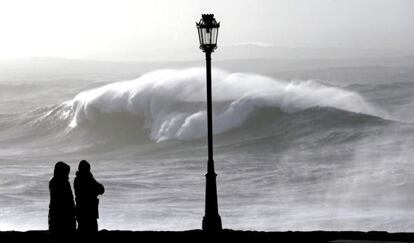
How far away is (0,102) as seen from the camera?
208 feet

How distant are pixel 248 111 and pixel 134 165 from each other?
10.6 meters

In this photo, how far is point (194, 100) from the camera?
136 ft

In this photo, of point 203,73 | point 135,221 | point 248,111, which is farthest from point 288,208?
point 203,73

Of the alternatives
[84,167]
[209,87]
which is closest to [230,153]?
[209,87]

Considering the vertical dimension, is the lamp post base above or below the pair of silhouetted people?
below

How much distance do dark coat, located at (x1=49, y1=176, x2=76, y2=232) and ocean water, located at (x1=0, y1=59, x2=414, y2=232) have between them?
7182 millimetres

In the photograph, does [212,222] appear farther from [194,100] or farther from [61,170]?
[194,100]

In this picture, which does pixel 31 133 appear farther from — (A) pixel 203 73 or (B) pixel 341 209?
(B) pixel 341 209

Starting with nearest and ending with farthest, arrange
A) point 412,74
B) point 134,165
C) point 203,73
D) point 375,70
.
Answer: point 134,165
point 203,73
point 412,74
point 375,70

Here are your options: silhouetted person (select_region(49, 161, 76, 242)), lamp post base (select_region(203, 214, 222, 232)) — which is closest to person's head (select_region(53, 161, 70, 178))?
silhouetted person (select_region(49, 161, 76, 242))

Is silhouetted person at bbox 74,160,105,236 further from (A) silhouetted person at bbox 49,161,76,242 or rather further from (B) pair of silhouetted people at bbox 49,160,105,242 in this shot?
(A) silhouetted person at bbox 49,161,76,242

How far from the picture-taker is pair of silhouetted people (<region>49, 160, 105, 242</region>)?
9844mm

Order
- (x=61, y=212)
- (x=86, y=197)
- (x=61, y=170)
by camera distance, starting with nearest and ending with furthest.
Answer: (x=61, y=170)
(x=61, y=212)
(x=86, y=197)

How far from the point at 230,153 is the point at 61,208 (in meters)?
19.8
